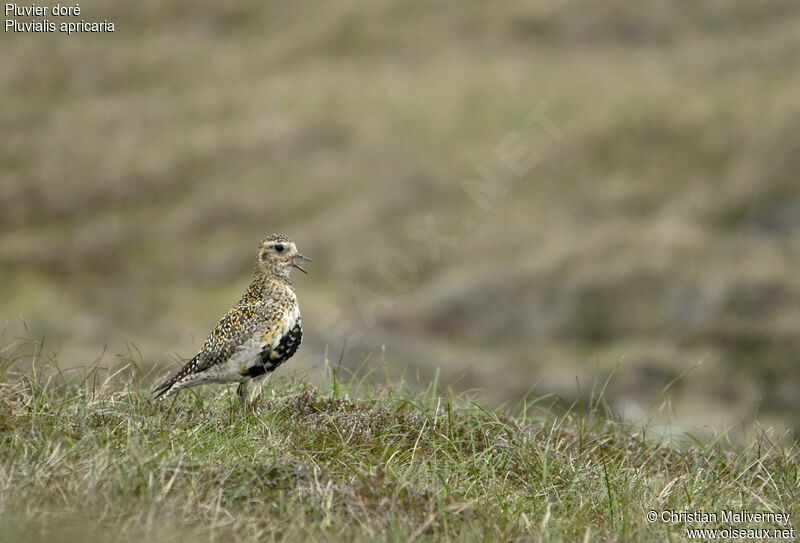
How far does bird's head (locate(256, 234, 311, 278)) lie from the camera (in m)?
7.65

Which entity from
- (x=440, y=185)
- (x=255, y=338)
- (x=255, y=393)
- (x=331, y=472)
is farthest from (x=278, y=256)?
(x=440, y=185)

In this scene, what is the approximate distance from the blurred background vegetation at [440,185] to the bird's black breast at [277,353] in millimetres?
14919

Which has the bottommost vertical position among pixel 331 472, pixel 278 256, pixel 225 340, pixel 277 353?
pixel 331 472

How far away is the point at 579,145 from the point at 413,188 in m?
6.16

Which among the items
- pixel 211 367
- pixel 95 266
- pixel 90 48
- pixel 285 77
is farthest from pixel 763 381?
pixel 90 48

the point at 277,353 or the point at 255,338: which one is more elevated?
the point at 255,338

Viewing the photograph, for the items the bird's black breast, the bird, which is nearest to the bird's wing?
the bird

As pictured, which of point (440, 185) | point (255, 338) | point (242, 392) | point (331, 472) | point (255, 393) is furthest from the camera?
point (440, 185)

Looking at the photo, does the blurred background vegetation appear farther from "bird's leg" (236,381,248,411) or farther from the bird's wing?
the bird's wing

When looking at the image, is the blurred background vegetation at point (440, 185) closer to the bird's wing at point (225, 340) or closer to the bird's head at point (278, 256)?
the bird's head at point (278, 256)

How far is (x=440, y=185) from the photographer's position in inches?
1353

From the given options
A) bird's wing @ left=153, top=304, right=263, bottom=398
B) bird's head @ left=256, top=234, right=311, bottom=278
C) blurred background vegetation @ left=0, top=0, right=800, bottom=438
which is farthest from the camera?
blurred background vegetation @ left=0, top=0, right=800, bottom=438

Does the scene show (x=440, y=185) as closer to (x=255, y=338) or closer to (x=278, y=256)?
(x=278, y=256)

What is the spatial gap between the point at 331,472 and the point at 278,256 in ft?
6.39
